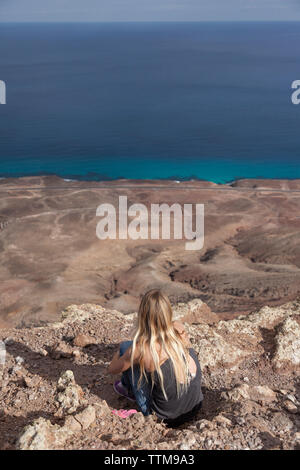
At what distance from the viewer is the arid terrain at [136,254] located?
17922 millimetres

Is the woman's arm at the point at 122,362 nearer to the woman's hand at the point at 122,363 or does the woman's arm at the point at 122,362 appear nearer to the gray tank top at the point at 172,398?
the woman's hand at the point at 122,363

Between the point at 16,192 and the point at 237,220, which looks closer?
the point at 237,220

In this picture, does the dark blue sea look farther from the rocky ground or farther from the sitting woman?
the sitting woman

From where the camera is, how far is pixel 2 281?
2016 cm

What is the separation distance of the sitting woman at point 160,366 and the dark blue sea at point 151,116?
134 ft

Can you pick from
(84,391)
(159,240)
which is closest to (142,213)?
(159,240)

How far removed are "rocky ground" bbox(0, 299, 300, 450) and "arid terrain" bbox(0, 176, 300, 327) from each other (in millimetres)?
8479

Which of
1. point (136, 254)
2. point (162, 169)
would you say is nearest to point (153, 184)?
point (162, 169)

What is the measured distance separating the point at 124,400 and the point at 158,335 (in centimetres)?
116

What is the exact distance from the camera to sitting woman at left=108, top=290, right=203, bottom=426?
390cm

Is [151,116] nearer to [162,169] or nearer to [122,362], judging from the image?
[162,169]

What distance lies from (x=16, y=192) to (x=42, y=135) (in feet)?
98.2
